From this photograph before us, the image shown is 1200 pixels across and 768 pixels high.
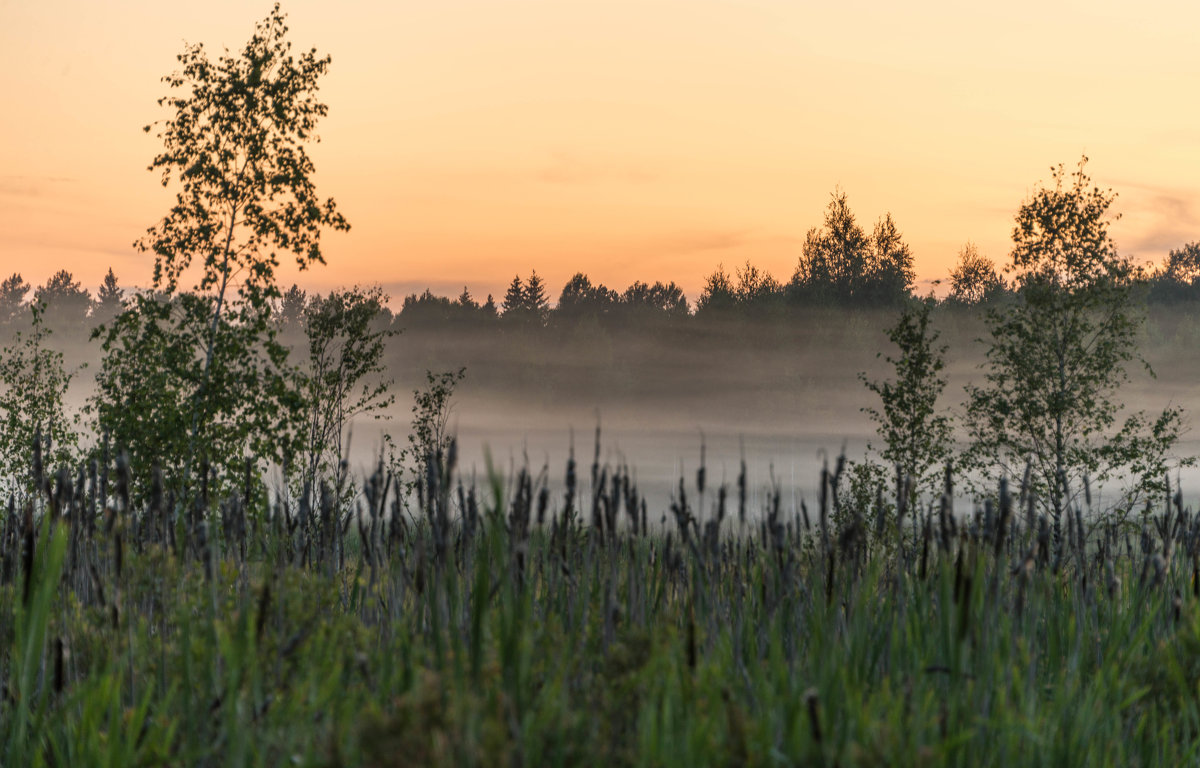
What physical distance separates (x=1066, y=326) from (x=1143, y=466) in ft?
19.8

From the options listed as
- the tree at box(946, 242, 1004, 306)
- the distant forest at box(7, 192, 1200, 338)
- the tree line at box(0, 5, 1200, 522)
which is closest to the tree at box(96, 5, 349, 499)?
the tree line at box(0, 5, 1200, 522)

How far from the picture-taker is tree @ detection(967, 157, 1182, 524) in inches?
1428

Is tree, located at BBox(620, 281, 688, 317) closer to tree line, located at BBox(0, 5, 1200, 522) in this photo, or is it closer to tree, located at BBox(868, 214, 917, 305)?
tree, located at BBox(868, 214, 917, 305)

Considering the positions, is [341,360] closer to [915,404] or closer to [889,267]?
[915,404]

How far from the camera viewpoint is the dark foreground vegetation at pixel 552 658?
309 centimetres

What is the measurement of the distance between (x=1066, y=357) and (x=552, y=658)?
126 feet

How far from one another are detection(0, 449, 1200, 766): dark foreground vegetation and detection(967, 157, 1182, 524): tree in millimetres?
32543

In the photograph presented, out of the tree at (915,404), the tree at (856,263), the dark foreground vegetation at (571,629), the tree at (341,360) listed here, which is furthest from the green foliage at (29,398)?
the tree at (856,263)

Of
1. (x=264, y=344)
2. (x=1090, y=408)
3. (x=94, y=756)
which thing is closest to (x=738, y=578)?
(x=94, y=756)

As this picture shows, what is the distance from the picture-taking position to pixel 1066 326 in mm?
37875

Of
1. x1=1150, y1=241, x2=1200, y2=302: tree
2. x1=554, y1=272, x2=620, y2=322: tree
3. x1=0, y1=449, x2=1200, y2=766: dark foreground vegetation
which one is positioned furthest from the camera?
x1=554, y1=272, x2=620, y2=322: tree

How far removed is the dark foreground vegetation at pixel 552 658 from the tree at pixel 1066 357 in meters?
32.5

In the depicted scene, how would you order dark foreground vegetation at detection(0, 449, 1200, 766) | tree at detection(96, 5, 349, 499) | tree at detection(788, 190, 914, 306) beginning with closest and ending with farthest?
1. dark foreground vegetation at detection(0, 449, 1200, 766)
2. tree at detection(96, 5, 349, 499)
3. tree at detection(788, 190, 914, 306)

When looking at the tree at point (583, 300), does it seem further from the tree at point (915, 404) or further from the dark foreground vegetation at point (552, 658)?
the dark foreground vegetation at point (552, 658)
